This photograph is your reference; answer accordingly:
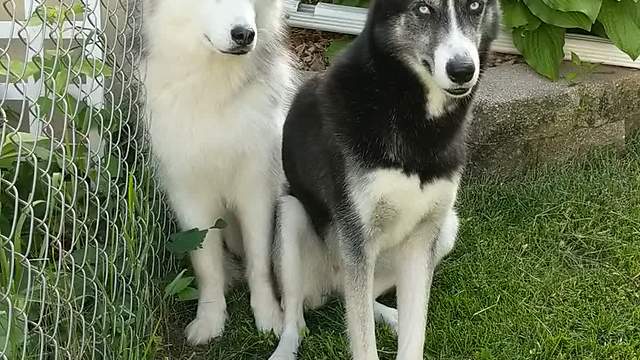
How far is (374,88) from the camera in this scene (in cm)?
277

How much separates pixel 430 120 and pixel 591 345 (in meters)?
1.05

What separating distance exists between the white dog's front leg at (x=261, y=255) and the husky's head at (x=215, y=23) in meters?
0.63

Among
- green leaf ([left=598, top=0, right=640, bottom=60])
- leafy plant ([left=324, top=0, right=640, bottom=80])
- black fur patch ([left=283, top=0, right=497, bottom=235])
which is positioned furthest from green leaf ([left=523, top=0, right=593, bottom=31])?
black fur patch ([left=283, top=0, right=497, bottom=235])

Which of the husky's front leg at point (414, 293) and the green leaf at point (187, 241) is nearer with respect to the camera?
the husky's front leg at point (414, 293)

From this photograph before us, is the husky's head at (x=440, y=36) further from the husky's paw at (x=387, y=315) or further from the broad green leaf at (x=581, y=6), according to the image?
the broad green leaf at (x=581, y=6)

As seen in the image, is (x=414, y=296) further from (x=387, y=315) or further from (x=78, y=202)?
(x=78, y=202)

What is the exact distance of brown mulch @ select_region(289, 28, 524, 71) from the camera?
4.57 metres

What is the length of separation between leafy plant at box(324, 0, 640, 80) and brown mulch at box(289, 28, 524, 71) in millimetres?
183

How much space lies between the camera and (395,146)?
2.74 meters

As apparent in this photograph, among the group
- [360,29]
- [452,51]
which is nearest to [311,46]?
[360,29]

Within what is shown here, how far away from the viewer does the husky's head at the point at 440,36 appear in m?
2.47

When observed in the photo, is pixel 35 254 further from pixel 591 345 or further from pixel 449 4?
pixel 591 345

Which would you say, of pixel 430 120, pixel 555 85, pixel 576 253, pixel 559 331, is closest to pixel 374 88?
pixel 430 120

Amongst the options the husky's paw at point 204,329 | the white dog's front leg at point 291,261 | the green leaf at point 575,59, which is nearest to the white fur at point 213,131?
the husky's paw at point 204,329
